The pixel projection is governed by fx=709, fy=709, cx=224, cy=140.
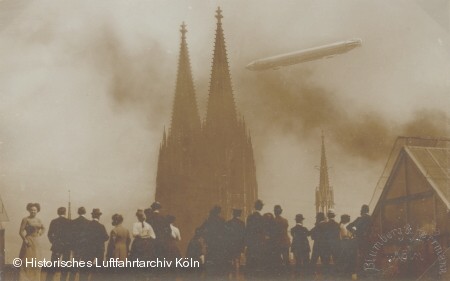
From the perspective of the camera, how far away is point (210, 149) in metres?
7.71

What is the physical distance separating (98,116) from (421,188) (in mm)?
3498

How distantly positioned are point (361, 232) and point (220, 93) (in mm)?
A: 2102

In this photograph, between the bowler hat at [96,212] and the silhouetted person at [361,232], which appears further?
the silhouetted person at [361,232]

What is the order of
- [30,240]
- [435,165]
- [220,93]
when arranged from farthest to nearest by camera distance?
[220,93], [435,165], [30,240]

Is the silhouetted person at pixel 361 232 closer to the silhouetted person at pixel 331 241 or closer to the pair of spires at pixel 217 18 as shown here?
the silhouetted person at pixel 331 241

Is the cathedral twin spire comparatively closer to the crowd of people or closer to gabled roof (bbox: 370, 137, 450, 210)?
the crowd of people

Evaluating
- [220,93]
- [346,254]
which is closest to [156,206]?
[220,93]

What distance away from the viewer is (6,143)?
7691mm

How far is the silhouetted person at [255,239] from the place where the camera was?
716 cm

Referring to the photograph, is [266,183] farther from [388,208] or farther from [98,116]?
[98,116]

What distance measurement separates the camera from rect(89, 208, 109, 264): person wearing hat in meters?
7.15

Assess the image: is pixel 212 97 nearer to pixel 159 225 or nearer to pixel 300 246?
pixel 159 225

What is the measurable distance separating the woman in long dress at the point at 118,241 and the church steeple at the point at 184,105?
1.10 m

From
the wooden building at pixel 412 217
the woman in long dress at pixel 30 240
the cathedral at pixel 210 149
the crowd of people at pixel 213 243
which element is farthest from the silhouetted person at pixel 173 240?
the wooden building at pixel 412 217
